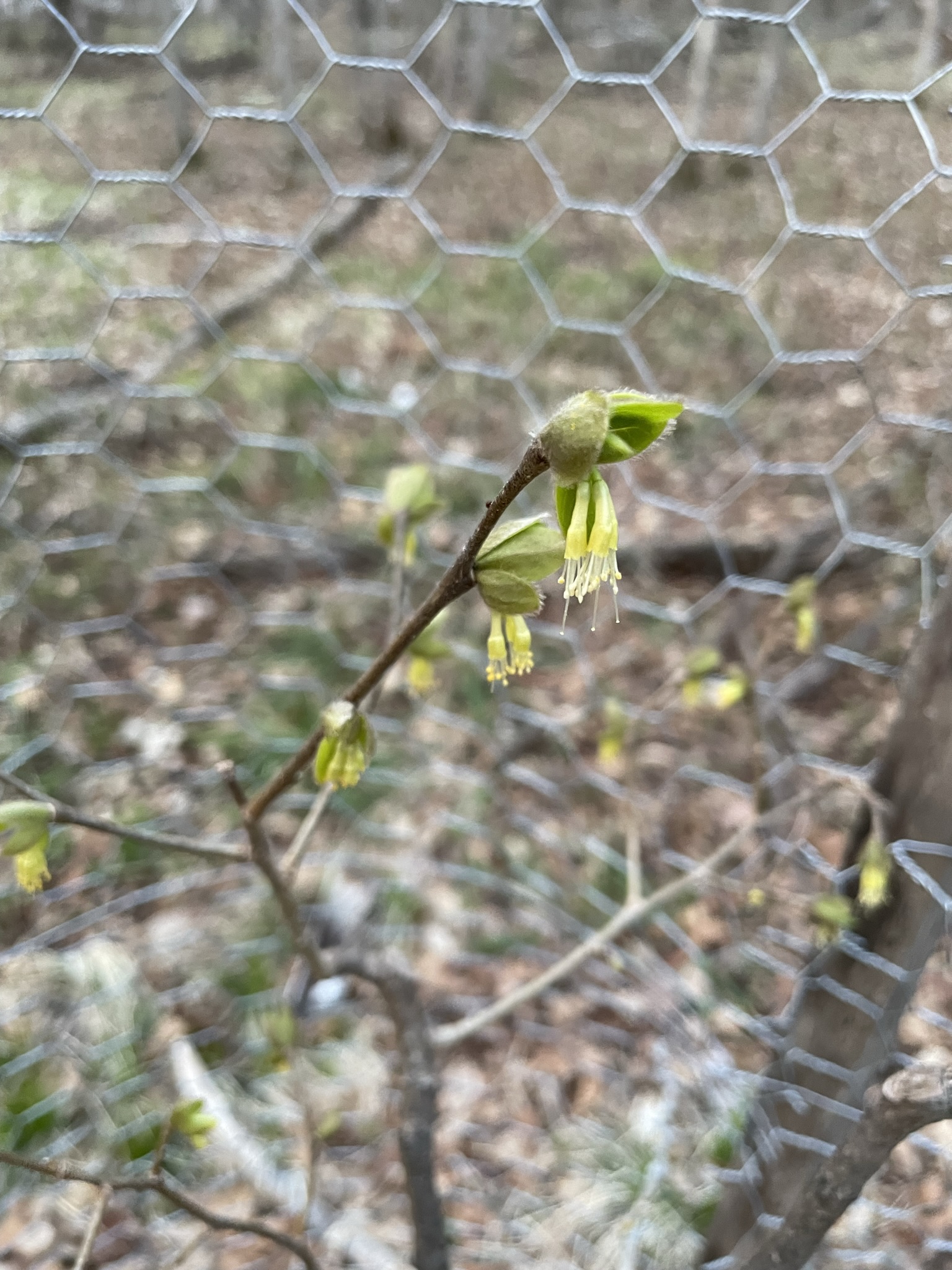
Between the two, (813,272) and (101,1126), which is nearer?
(101,1126)

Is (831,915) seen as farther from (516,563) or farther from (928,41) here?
(928,41)

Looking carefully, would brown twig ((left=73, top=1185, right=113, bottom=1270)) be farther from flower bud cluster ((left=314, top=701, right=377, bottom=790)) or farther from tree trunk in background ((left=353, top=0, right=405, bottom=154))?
tree trunk in background ((left=353, top=0, right=405, bottom=154))

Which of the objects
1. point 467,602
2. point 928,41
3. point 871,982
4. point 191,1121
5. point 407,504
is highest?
point 928,41

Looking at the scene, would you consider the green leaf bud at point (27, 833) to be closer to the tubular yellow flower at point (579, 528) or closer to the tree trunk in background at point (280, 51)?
the tubular yellow flower at point (579, 528)

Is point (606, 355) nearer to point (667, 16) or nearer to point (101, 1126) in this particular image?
point (667, 16)

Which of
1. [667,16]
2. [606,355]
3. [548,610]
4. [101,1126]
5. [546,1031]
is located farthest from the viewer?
[606,355]

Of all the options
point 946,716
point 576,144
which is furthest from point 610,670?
point 576,144

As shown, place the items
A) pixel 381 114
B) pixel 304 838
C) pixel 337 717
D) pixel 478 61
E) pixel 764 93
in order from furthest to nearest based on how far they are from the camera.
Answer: pixel 381 114, pixel 478 61, pixel 764 93, pixel 304 838, pixel 337 717

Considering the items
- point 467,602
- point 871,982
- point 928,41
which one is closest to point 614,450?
point 871,982
